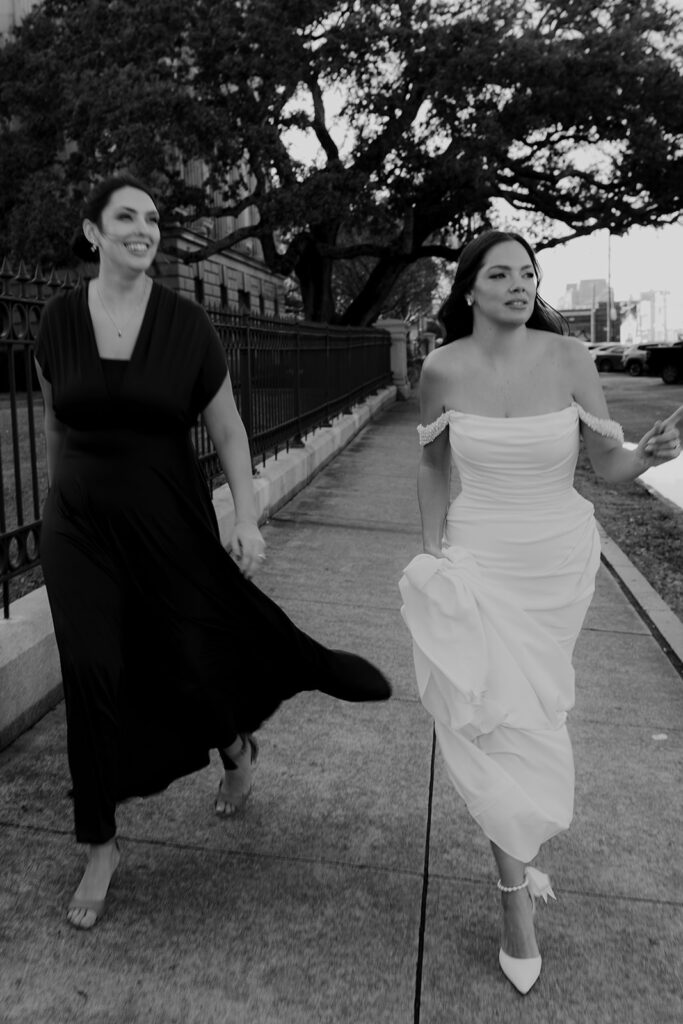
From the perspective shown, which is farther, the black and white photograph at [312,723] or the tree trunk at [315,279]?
the tree trunk at [315,279]

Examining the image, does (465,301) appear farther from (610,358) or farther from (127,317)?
(610,358)

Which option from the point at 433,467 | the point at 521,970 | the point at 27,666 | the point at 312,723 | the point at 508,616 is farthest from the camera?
the point at 312,723

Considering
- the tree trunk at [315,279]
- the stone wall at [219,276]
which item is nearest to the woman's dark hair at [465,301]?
the stone wall at [219,276]

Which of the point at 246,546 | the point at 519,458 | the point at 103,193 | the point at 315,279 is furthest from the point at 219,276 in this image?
the point at 519,458

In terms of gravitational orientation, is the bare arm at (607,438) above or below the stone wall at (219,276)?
below

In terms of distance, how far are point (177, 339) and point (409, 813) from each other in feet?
5.93

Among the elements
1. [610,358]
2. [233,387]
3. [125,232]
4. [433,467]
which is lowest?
[433,467]

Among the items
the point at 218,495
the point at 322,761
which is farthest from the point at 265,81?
the point at 322,761

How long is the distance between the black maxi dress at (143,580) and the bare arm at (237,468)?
54 millimetres

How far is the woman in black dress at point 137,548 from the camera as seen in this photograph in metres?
2.82

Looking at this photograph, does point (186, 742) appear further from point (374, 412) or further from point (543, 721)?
point (374, 412)

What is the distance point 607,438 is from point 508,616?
615 mm

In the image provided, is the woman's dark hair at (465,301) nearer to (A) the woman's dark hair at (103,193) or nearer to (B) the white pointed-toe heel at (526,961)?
(A) the woman's dark hair at (103,193)

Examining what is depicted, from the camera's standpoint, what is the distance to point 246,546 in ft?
10.1
